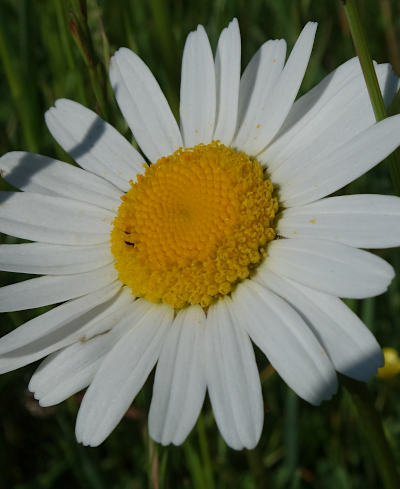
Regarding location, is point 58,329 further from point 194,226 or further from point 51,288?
point 194,226

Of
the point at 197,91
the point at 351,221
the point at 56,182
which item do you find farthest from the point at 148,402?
the point at 197,91

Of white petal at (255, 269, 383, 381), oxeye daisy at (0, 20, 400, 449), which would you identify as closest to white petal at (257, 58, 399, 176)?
oxeye daisy at (0, 20, 400, 449)

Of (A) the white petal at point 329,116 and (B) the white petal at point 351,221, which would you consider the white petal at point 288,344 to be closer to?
(B) the white petal at point 351,221

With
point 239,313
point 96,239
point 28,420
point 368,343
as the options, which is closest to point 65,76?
point 96,239

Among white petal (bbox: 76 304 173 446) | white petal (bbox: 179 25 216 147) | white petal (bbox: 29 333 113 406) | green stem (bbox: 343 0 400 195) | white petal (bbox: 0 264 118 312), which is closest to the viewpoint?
green stem (bbox: 343 0 400 195)

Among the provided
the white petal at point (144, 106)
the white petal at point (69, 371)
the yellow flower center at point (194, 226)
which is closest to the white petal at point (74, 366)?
the white petal at point (69, 371)

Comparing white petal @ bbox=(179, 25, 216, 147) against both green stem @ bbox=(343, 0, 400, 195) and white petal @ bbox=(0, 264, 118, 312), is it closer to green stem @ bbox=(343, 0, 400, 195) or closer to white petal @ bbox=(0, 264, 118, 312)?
white petal @ bbox=(0, 264, 118, 312)
